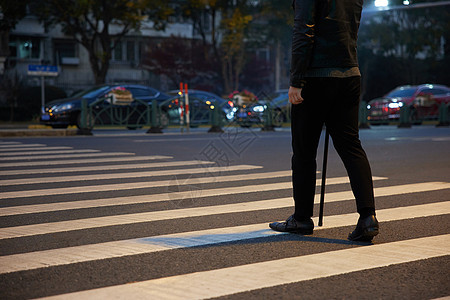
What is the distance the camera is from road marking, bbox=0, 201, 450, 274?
4.00 m

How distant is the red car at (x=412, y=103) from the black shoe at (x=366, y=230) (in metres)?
22.4

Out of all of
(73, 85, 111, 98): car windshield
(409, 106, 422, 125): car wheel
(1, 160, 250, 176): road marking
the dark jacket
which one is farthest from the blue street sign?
the dark jacket

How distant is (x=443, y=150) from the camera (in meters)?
13.0

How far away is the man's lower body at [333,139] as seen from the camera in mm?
4668

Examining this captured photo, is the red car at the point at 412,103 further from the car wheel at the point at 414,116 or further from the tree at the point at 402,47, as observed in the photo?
the tree at the point at 402,47

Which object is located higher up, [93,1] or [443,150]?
[93,1]

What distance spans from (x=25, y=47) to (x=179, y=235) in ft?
141

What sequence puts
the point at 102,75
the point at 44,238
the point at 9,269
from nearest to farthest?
the point at 9,269, the point at 44,238, the point at 102,75

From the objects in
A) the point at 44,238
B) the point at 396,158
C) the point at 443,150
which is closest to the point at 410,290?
the point at 44,238

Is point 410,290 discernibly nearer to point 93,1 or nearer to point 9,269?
point 9,269

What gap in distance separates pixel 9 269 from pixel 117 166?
594 cm

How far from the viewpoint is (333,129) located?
188 inches

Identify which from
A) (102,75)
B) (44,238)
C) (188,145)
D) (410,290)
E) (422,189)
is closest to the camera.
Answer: (410,290)

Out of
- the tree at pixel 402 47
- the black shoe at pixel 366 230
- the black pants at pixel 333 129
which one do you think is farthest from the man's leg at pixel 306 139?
the tree at pixel 402 47
